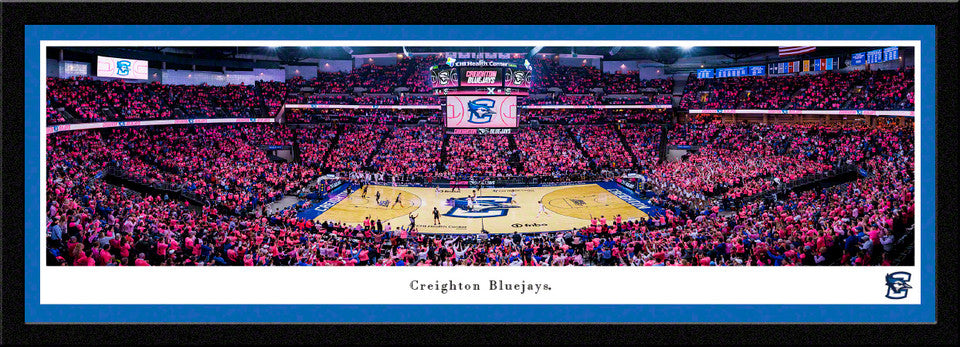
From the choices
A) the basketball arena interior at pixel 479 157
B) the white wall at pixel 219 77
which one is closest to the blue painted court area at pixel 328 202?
the basketball arena interior at pixel 479 157

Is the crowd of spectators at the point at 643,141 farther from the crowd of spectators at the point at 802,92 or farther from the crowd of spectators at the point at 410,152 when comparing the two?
the crowd of spectators at the point at 410,152

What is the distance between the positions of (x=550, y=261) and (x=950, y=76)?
610 centimetres

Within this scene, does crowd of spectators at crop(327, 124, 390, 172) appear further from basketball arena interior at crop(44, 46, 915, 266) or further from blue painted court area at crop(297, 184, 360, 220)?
blue painted court area at crop(297, 184, 360, 220)

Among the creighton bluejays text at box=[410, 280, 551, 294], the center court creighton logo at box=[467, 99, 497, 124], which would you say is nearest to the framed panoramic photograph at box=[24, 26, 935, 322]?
the creighton bluejays text at box=[410, 280, 551, 294]

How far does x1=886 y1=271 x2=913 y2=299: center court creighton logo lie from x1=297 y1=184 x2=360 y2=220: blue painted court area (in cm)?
1911

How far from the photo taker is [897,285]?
15.2 feet

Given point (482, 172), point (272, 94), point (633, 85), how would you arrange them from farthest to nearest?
point (633, 85), point (272, 94), point (482, 172)

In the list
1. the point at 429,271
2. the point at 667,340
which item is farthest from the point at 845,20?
the point at 429,271

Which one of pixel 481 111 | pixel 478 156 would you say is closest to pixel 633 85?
pixel 478 156

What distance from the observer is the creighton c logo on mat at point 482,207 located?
68.7ft

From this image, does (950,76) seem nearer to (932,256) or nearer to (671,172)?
(932,256)

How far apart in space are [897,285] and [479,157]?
99.0 ft

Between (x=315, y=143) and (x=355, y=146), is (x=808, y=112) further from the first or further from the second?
(x=315, y=143)

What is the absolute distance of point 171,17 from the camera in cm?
454
